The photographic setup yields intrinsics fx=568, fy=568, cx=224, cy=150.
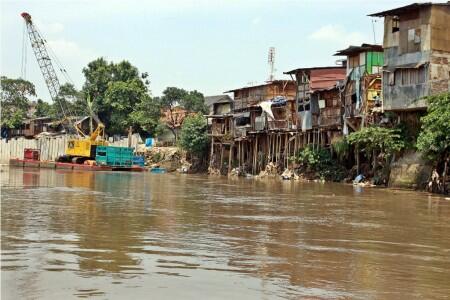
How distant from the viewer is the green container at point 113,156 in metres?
51.1

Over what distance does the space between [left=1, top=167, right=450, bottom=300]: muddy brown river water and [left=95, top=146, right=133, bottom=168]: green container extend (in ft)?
117

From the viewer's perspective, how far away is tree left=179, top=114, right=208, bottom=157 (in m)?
53.5

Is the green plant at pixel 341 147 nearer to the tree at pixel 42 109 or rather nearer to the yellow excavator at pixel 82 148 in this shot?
the yellow excavator at pixel 82 148

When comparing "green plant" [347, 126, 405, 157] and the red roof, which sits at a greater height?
the red roof

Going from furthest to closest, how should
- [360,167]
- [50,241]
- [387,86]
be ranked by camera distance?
[360,167], [387,86], [50,241]

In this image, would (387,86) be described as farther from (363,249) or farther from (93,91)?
(93,91)

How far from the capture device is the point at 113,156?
168 feet

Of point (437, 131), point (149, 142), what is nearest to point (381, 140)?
point (437, 131)

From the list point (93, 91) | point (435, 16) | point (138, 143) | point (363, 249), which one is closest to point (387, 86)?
point (435, 16)

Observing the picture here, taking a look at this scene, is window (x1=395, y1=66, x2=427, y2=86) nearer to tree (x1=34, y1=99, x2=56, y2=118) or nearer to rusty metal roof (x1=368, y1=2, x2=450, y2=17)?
rusty metal roof (x1=368, y1=2, x2=450, y2=17)

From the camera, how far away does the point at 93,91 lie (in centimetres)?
6469

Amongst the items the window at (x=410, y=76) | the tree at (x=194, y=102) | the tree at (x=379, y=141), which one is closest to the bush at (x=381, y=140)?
the tree at (x=379, y=141)

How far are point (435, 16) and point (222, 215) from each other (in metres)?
19.6

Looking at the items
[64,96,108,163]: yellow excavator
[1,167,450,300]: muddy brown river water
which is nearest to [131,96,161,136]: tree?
[64,96,108,163]: yellow excavator
